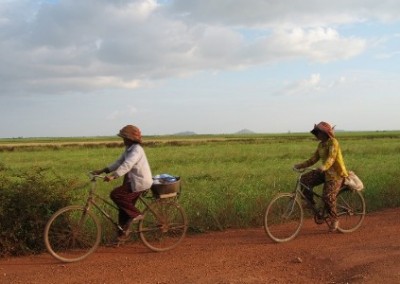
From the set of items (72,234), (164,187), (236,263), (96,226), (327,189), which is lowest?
(236,263)

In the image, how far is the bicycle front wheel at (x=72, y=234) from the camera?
6360 millimetres

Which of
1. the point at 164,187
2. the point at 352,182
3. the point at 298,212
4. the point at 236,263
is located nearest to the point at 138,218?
the point at 164,187

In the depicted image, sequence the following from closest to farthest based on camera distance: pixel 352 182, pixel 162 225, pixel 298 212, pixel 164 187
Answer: pixel 164 187 < pixel 162 225 < pixel 298 212 < pixel 352 182

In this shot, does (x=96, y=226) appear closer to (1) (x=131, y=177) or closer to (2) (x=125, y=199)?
(2) (x=125, y=199)

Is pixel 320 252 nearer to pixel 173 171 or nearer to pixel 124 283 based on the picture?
pixel 124 283

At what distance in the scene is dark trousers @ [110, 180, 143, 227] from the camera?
659cm

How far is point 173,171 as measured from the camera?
22.4 meters

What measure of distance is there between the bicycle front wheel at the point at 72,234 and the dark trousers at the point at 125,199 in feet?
1.26

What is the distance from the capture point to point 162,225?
702 centimetres

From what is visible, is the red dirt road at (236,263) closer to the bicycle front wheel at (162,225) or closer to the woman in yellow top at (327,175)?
the bicycle front wheel at (162,225)

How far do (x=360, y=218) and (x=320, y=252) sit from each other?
215 centimetres

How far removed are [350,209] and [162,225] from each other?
3268 mm

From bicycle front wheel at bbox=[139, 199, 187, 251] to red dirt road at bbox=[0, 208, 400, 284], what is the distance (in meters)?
0.17

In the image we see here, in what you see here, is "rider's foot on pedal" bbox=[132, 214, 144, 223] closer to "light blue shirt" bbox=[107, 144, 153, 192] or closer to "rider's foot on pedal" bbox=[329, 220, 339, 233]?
"light blue shirt" bbox=[107, 144, 153, 192]
